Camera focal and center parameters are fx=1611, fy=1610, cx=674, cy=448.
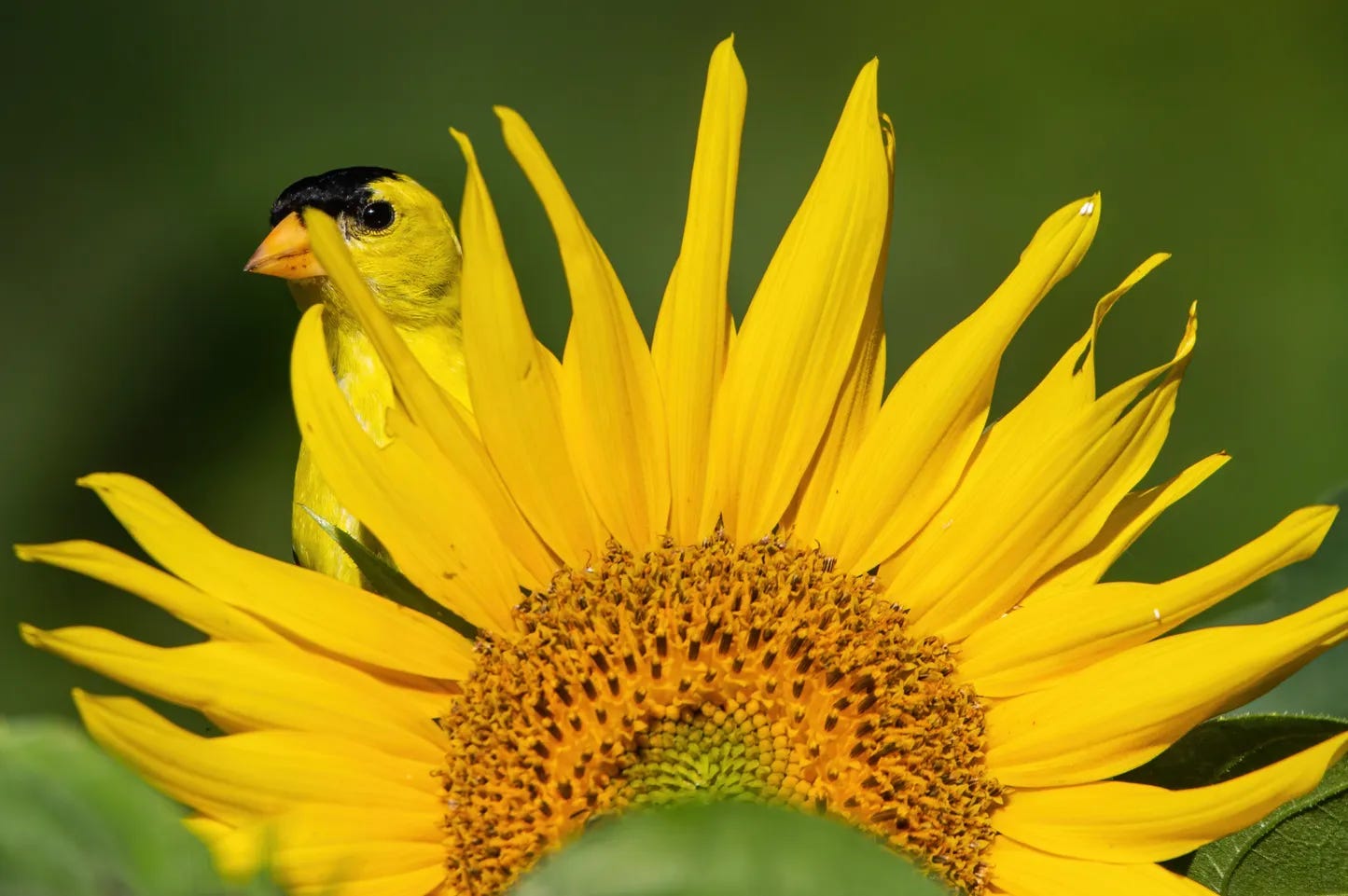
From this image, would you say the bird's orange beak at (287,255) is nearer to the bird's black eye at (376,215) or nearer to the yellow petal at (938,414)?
the bird's black eye at (376,215)

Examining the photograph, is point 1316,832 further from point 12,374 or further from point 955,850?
point 12,374

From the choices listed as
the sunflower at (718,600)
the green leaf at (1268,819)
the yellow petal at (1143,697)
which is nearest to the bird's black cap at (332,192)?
the sunflower at (718,600)

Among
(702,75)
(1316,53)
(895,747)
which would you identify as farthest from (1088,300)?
(895,747)

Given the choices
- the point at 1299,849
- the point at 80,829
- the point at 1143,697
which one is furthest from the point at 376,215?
the point at 80,829

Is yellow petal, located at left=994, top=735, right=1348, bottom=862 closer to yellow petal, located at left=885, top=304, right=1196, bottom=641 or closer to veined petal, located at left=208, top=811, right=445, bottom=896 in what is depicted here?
yellow petal, located at left=885, top=304, right=1196, bottom=641

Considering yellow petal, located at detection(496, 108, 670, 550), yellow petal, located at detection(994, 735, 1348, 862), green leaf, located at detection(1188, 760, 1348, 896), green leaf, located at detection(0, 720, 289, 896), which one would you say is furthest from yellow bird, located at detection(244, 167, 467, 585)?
green leaf, located at detection(0, 720, 289, 896)

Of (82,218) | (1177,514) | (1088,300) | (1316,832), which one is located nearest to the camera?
(1316,832)
